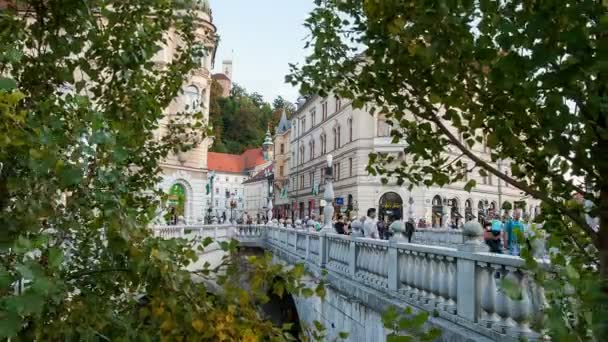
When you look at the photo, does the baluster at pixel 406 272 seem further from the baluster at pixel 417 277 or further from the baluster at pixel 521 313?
the baluster at pixel 521 313

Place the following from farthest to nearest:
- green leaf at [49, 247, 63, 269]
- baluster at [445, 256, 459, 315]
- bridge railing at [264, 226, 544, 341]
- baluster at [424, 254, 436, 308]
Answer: baluster at [424, 254, 436, 308]
baluster at [445, 256, 459, 315]
bridge railing at [264, 226, 544, 341]
green leaf at [49, 247, 63, 269]

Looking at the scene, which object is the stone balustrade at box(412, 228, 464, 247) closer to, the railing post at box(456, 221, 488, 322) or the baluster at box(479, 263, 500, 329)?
the railing post at box(456, 221, 488, 322)

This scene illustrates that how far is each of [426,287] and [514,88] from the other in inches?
200

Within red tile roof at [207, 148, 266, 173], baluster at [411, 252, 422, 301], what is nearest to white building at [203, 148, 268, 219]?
red tile roof at [207, 148, 266, 173]

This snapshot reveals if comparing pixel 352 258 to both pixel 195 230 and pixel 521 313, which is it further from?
pixel 195 230

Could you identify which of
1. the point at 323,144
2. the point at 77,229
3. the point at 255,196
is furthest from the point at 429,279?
the point at 255,196

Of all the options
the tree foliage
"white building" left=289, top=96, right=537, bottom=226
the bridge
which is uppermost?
the tree foliage

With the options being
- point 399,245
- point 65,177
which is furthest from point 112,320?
point 399,245

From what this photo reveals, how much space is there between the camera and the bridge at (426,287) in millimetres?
5223

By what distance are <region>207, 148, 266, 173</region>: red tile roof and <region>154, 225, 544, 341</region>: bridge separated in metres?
103

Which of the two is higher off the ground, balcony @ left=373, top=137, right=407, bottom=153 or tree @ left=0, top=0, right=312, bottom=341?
balcony @ left=373, top=137, right=407, bottom=153

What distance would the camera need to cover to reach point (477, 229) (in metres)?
5.99

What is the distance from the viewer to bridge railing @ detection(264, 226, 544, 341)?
17.1 feet

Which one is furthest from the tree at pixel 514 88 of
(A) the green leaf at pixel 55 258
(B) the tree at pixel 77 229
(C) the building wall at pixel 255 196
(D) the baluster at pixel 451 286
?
(C) the building wall at pixel 255 196
